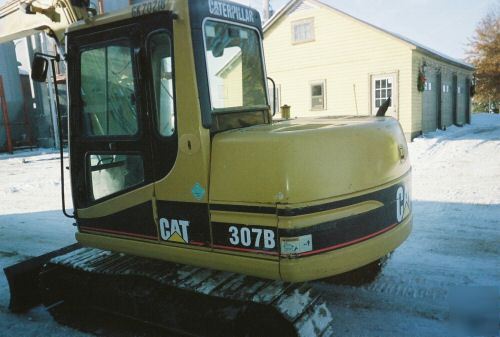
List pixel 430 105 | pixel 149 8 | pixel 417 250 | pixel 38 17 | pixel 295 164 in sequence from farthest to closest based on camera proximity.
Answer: pixel 430 105 < pixel 417 250 < pixel 38 17 < pixel 149 8 < pixel 295 164

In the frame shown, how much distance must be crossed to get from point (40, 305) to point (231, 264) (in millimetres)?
2841

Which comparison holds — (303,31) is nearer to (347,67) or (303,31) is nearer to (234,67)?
(347,67)

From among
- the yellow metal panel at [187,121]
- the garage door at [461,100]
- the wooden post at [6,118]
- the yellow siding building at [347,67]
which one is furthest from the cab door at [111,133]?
the garage door at [461,100]

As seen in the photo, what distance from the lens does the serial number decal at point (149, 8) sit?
3.04 metres

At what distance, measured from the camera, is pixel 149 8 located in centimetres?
310

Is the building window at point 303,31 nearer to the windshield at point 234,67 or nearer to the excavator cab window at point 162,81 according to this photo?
the windshield at point 234,67

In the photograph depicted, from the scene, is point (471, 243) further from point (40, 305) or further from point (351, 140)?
point (40, 305)

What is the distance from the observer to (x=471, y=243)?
17.1 ft

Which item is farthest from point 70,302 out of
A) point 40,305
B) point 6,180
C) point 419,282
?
point 6,180

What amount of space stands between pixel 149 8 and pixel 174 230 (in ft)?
5.72

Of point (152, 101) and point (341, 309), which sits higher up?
point (152, 101)

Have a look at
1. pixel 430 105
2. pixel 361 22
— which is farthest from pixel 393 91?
pixel 430 105

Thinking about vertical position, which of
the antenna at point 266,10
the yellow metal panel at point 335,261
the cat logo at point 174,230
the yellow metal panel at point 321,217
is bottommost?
the yellow metal panel at point 335,261

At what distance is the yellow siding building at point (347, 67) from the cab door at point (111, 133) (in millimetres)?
13410
